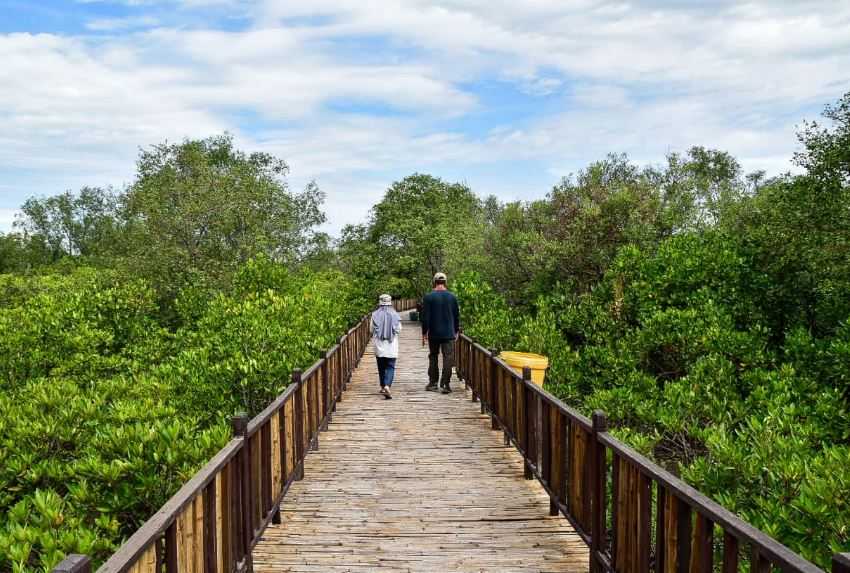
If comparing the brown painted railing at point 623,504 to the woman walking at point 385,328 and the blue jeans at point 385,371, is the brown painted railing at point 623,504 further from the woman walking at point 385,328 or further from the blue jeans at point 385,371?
the blue jeans at point 385,371

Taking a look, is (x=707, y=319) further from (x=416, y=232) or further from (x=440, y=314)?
(x=416, y=232)

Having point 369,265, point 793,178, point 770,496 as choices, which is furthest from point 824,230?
point 369,265

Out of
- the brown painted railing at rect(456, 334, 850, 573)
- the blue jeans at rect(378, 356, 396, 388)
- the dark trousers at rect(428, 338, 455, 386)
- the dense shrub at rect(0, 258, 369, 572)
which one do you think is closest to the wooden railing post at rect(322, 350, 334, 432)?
the dense shrub at rect(0, 258, 369, 572)

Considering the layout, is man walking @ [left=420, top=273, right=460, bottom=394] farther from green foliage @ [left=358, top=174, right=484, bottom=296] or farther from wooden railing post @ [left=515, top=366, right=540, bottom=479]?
green foliage @ [left=358, top=174, right=484, bottom=296]

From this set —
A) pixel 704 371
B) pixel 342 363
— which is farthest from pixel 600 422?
pixel 704 371

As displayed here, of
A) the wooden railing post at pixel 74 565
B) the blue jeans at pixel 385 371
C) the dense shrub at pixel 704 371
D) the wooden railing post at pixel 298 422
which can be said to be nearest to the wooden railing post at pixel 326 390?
the wooden railing post at pixel 298 422

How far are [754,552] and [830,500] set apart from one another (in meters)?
2.79

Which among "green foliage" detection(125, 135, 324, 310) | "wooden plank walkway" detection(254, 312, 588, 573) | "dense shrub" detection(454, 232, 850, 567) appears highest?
"green foliage" detection(125, 135, 324, 310)

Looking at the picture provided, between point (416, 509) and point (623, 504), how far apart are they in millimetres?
2285

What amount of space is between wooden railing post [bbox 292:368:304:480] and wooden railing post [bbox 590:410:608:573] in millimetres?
2867

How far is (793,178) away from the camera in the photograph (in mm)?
12898

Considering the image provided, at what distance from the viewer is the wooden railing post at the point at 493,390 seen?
794 centimetres

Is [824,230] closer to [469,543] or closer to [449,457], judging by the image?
[449,457]

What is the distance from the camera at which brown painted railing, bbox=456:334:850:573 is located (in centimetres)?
246
